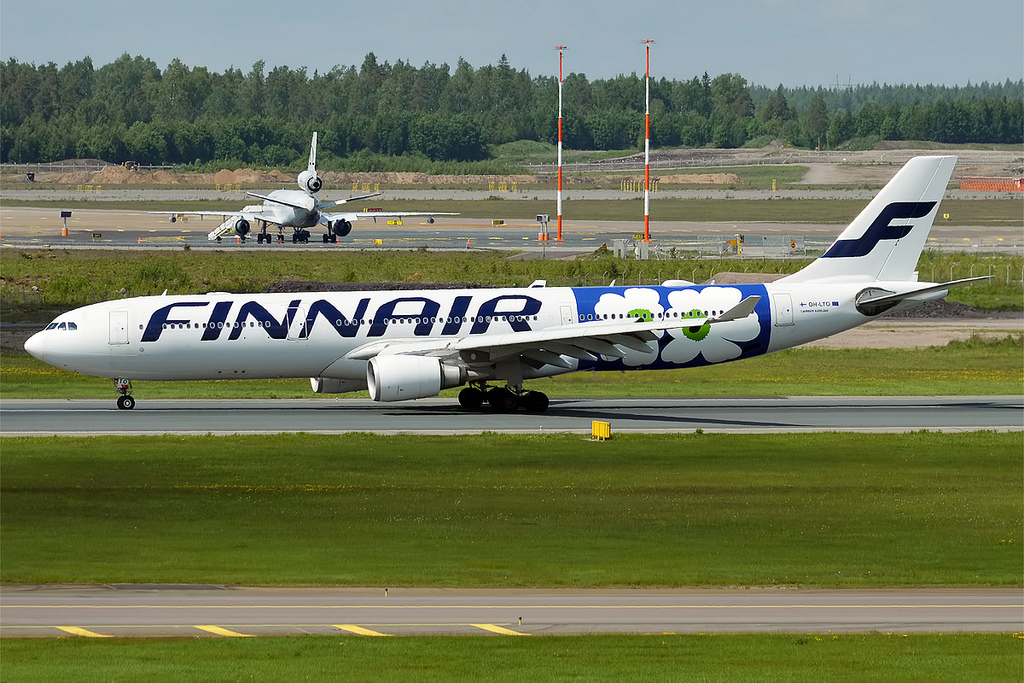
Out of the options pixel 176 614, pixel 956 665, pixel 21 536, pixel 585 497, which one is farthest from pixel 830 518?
pixel 21 536

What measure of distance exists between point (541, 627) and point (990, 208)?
516ft

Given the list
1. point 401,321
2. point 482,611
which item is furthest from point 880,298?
point 482,611

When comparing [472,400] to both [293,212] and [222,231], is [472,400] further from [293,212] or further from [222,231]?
[222,231]

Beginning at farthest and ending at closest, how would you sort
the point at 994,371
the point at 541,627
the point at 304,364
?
the point at 994,371 → the point at 304,364 → the point at 541,627

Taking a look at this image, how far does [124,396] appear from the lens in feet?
161

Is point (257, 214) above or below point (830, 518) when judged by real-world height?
above

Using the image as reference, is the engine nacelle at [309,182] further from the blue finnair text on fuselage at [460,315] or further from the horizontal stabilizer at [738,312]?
the horizontal stabilizer at [738,312]

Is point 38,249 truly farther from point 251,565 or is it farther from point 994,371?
point 251,565

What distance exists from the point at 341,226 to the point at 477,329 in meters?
71.2

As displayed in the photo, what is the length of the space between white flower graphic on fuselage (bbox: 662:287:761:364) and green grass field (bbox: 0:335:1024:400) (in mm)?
4793

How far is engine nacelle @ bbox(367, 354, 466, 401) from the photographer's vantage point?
4525cm

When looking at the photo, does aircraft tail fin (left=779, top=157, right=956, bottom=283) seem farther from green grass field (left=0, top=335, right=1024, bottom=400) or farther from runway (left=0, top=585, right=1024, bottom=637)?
runway (left=0, top=585, right=1024, bottom=637)

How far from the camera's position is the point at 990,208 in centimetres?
16538

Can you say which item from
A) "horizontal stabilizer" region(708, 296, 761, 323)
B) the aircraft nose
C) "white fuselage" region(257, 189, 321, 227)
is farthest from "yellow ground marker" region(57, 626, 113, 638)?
"white fuselage" region(257, 189, 321, 227)
